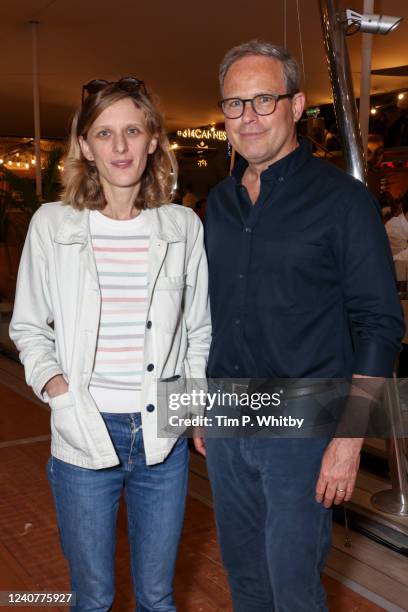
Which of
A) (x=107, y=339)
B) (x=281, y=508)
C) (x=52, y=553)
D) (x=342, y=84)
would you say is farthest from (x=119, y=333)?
(x=52, y=553)

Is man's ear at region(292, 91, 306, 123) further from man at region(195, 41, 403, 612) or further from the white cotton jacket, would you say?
the white cotton jacket

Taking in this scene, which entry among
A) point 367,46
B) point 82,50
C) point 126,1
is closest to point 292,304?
point 367,46

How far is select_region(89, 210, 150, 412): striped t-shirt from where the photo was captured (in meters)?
1.68

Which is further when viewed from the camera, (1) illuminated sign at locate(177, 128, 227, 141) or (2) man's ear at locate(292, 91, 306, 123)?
(1) illuminated sign at locate(177, 128, 227, 141)

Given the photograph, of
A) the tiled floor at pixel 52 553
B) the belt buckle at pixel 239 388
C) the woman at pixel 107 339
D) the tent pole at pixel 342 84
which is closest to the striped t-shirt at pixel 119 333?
the woman at pixel 107 339

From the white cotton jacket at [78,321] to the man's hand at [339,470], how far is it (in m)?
0.38

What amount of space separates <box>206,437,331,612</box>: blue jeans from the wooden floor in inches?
33.7

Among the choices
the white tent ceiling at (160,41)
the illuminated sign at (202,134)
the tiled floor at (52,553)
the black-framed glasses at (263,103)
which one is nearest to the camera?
the black-framed glasses at (263,103)

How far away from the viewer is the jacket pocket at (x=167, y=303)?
1.71 meters

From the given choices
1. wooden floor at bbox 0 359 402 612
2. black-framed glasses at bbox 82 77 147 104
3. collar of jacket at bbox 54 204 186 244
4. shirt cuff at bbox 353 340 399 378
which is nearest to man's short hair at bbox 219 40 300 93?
black-framed glasses at bbox 82 77 147 104

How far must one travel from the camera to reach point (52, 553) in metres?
2.92

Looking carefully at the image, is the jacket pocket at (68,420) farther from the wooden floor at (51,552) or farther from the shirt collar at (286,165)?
the wooden floor at (51,552)

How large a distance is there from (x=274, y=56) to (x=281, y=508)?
1106 millimetres

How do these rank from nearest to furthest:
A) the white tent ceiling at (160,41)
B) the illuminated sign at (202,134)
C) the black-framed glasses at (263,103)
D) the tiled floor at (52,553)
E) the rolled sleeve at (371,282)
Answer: the rolled sleeve at (371,282), the black-framed glasses at (263,103), the tiled floor at (52,553), the white tent ceiling at (160,41), the illuminated sign at (202,134)
